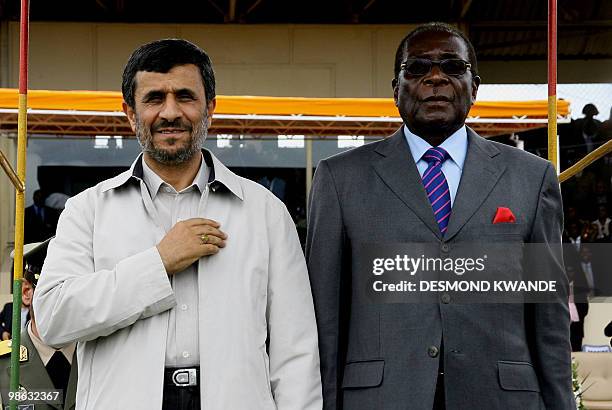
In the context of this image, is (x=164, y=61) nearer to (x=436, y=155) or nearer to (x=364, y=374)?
(x=436, y=155)

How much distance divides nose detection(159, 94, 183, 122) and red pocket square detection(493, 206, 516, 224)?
3.06 ft

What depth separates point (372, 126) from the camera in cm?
756

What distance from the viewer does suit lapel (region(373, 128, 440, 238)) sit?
251 centimetres

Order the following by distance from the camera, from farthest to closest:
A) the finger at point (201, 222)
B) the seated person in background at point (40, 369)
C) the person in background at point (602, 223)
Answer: the person in background at point (602, 223), the seated person in background at point (40, 369), the finger at point (201, 222)

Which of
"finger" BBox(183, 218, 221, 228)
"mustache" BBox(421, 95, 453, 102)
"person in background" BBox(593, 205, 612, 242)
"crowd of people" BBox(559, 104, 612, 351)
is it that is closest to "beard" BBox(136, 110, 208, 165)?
"finger" BBox(183, 218, 221, 228)

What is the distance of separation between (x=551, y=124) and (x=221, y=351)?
6.02 feet

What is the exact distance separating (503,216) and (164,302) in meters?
0.98

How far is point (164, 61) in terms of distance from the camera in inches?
96.7

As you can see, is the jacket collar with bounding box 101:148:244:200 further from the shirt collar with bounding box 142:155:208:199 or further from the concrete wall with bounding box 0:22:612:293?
the concrete wall with bounding box 0:22:612:293

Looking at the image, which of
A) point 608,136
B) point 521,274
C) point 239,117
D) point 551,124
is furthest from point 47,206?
point 521,274

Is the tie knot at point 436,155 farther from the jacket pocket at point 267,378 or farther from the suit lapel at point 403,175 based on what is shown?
the jacket pocket at point 267,378

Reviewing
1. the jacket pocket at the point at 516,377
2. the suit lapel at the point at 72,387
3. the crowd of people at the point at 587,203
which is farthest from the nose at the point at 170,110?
the crowd of people at the point at 587,203

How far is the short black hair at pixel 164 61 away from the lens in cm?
246

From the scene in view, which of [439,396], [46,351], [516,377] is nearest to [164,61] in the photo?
[439,396]
